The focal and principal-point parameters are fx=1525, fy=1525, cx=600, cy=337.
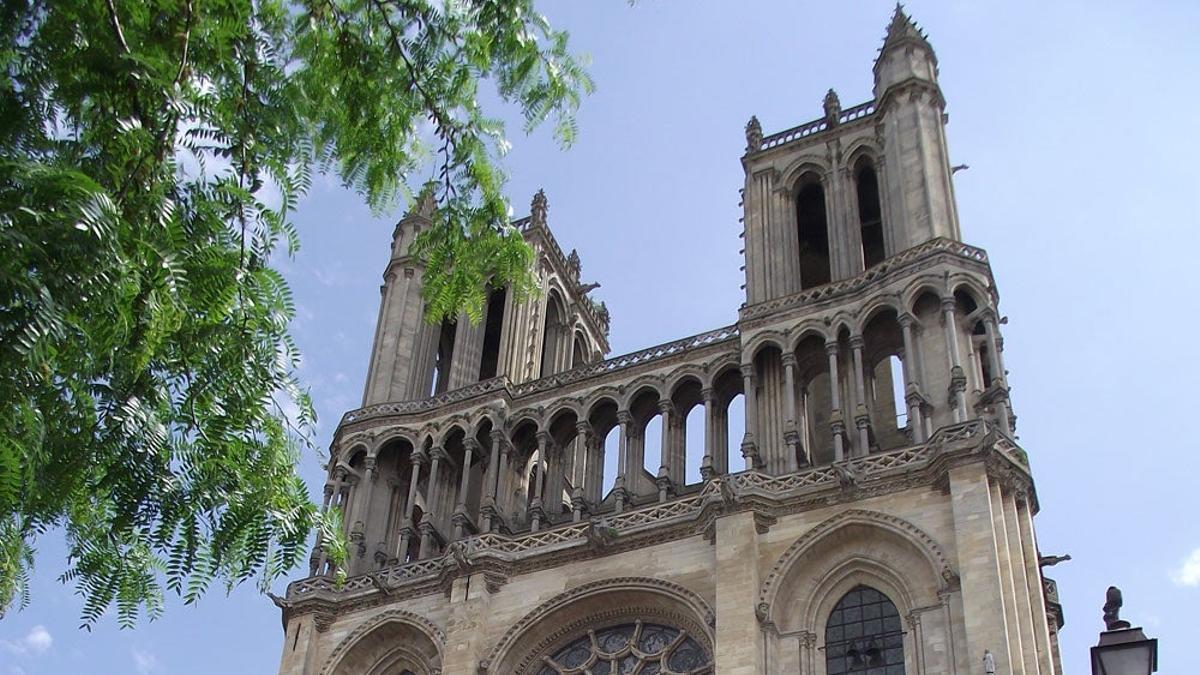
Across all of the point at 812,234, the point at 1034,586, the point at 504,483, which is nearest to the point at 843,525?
the point at 1034,586

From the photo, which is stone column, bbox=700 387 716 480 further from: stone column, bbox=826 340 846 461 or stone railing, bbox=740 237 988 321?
stone column, bbox=826 340 846 461

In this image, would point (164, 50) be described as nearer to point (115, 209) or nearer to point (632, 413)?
point (115, 209)

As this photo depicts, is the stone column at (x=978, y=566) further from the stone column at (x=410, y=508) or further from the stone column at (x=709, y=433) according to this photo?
the stone column at (x=410, y=508)

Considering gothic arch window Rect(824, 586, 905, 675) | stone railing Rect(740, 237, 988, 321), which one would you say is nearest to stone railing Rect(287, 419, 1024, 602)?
gothic arch window Rect(824, 586, 905, 675)

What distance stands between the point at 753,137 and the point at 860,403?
33.6 feet

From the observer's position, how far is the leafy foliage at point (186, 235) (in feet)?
26.2

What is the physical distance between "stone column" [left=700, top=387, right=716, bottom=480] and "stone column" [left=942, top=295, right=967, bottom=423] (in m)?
4.93

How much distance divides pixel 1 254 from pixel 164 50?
6.64 ft

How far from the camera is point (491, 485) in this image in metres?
31.7

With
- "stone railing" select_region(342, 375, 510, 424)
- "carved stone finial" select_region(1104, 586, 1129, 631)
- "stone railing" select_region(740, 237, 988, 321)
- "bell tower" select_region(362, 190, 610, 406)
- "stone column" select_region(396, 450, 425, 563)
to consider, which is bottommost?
"carved stone finial" select_region(1104, 586, 1129, 631)

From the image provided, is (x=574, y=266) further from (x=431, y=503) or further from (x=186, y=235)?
(x=186, y=235)

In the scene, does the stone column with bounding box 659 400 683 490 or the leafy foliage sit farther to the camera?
the stone column with bounding box 659 400 683 490

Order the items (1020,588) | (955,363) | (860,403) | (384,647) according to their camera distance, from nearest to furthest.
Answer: (1020,588) < (955,363) < (860,403) < (384,647)

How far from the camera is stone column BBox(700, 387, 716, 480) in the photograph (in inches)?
1170
